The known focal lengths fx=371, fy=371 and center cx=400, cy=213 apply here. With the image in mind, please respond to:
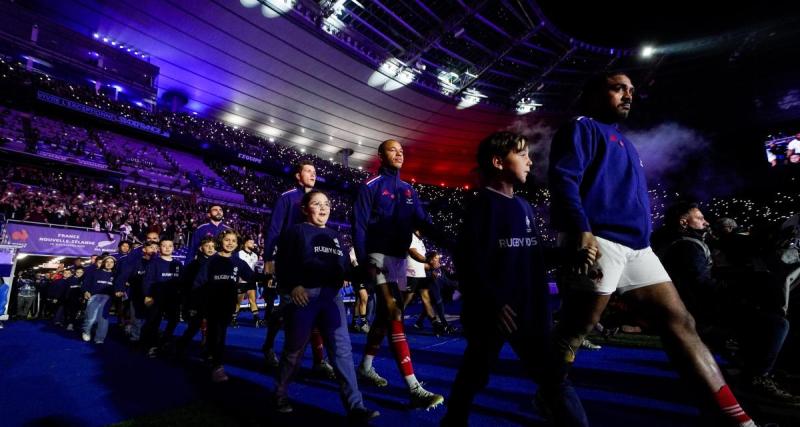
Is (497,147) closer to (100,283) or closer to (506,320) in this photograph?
(506,320)

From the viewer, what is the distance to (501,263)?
5.16ft

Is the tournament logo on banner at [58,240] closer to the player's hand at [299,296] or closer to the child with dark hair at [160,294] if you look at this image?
the child with dark hair at [160,294]

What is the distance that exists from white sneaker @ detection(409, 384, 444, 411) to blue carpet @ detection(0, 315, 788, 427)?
0.21 feet

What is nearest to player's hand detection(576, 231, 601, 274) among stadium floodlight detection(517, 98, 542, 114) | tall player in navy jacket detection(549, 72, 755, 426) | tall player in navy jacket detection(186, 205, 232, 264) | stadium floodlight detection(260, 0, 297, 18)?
tall player in navy jacket detection(549, 72, 755, 426)

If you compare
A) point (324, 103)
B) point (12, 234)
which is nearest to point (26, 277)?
point (12, 234)

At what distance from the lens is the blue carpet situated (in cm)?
246

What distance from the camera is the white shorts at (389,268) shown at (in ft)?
9.75

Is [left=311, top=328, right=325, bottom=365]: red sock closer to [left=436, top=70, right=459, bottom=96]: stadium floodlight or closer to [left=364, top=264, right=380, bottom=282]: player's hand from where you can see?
[left=364, top=264, right=380, bottom=282]: player's hand

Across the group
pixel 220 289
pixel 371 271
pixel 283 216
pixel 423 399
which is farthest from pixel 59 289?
pixel 423 399

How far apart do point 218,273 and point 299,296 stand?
6.92 feet

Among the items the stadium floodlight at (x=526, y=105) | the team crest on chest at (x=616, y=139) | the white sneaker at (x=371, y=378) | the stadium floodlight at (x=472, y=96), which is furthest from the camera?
the stadium floodlight at (x=526, y=105)

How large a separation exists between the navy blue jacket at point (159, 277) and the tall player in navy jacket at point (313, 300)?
4001mm

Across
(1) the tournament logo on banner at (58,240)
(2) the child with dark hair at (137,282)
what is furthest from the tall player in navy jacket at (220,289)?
(1) the tournament logo on banner at (58,240)

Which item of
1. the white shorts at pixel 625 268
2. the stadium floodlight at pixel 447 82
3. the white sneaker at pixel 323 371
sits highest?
the stadium floodlight at pixel 447 82
